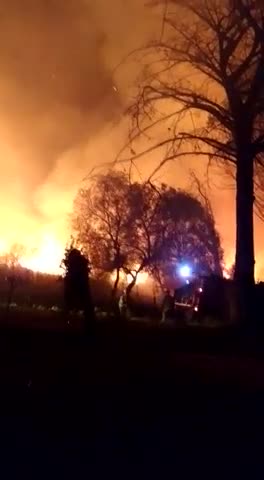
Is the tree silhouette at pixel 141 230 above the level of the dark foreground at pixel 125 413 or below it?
above

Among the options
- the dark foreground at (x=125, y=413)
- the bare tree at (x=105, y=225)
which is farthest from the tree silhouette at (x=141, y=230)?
the dark foreground at (x=125, y=413)

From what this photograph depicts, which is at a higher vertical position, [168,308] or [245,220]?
[245,220]

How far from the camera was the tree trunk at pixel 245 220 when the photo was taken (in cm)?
2067

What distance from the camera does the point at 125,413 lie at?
8.43 metres

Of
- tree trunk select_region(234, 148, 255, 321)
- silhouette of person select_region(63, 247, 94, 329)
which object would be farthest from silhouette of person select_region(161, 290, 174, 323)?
silhouette of person select_region(63, 247, 94, 329)

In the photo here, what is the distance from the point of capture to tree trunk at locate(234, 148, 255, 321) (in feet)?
67.8

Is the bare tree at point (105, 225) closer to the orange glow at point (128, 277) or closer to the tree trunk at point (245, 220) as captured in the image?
the orange glow at point (128, 277)

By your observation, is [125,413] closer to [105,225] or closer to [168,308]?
[168,308]

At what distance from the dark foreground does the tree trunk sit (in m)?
6.97

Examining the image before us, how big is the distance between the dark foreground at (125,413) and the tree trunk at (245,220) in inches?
275

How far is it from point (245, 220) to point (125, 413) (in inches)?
517

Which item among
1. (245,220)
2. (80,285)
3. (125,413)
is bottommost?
(125,413)

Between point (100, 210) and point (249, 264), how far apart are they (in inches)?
1005

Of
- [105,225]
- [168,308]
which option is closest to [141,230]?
[105,225]
